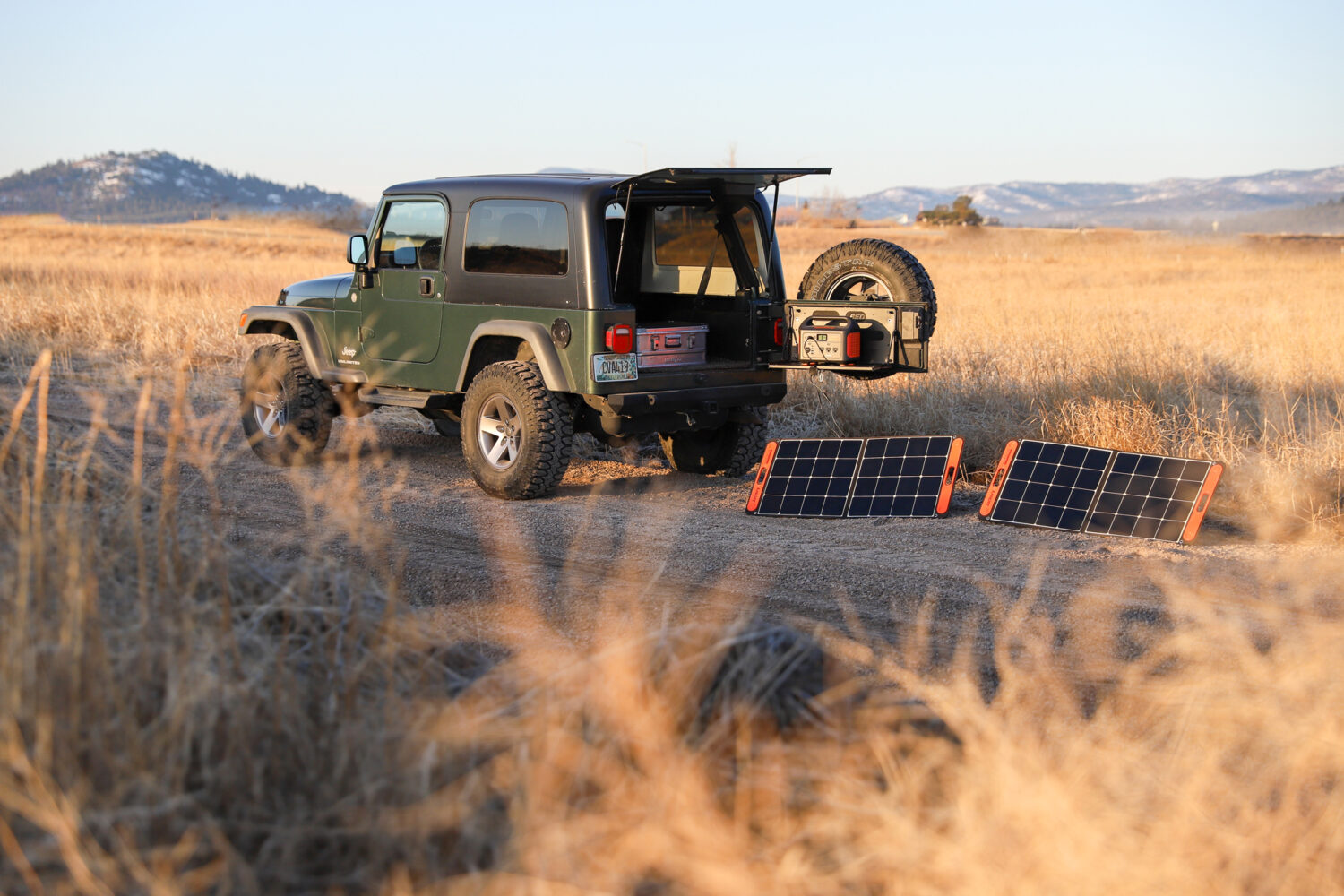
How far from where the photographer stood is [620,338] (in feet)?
22.2

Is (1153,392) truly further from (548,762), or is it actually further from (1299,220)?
(1299,220)

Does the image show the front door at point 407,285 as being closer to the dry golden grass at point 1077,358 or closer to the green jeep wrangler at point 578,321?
the green jeep wrangler at point 578,321

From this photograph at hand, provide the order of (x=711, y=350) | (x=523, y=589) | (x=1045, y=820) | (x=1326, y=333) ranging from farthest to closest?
(x=1326, y=333)
(x=711, y=350)
(x=523, y=589)
(x=1045, y=820)

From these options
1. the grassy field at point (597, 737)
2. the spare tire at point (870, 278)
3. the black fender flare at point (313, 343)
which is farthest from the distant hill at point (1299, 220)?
the grassy field at point (597, 737)

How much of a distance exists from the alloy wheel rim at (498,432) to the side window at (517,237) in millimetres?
872

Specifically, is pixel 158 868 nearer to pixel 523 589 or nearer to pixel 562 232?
pixel 523 589

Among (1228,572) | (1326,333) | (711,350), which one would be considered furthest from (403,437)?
(1326,333)

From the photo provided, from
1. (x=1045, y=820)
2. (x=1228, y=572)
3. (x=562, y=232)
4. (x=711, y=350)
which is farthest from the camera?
(x=711, y=350)

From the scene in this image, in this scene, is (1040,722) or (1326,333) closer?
(1040,722)

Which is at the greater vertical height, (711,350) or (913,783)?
(711,350)

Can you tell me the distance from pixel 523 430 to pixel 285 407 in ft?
8.03

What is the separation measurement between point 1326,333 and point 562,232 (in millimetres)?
9604

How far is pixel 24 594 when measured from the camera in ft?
9.41

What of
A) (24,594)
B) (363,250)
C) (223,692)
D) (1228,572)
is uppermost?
(363,250)
